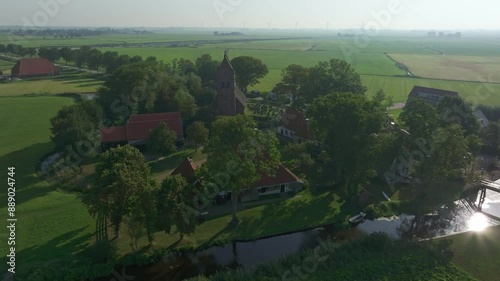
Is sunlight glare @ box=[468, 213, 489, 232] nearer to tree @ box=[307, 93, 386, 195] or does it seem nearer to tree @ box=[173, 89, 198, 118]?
tree @ box=[307, 93, 386, 195]

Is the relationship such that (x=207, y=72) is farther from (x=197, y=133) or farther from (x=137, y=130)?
(x=197, y=133)

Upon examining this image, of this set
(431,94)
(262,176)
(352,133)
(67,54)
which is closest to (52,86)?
(67,54)

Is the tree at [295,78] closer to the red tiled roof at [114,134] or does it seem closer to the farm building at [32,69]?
the red tiled roof at [114,134]

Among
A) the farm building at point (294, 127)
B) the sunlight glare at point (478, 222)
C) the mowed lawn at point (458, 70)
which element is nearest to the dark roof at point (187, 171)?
the farm building at point (294, 127)

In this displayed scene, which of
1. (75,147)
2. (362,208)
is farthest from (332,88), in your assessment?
(75,147)

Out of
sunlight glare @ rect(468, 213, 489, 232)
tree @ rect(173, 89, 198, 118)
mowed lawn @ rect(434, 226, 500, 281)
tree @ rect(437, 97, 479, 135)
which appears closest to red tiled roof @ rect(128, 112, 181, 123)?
tree @ rect(173, 89, 198, 118)

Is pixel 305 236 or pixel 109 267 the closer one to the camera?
pixel 109 267

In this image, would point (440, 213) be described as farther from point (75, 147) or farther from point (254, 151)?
point (75, 147)
